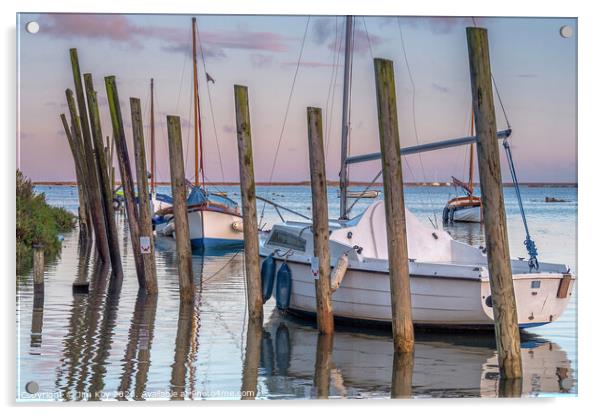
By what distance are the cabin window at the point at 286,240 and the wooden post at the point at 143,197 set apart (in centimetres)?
180

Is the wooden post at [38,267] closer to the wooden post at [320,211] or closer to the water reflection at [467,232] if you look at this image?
the wooden post at [320,211]

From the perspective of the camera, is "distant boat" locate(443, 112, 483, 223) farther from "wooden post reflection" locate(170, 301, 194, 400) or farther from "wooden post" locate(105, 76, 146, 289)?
"wooden post reflection" locate(170, 301, 194, 400)

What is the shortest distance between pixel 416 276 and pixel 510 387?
12.7ft

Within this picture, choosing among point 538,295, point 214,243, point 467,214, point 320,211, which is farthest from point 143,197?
point 214,243

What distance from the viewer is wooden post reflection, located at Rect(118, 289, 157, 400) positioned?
11.4 m

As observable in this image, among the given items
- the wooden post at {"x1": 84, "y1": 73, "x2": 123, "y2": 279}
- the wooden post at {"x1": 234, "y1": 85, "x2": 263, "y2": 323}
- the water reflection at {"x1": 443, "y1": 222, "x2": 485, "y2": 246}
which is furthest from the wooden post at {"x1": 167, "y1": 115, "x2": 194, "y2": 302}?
the water reflection at {"x1": 443, "y1": 222, "x2": 485, "y2": 246}

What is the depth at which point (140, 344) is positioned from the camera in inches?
548

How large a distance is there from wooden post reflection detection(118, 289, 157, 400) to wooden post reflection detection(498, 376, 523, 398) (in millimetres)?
3371

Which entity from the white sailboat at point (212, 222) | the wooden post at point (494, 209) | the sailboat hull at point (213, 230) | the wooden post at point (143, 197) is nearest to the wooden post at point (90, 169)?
the wooden post at point (143, 197)

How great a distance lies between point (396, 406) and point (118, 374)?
315cm

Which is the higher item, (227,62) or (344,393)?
(227,62)
